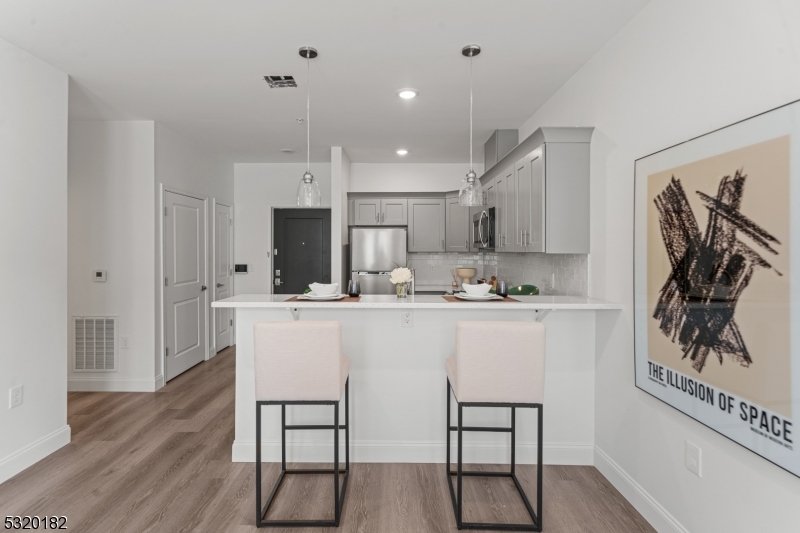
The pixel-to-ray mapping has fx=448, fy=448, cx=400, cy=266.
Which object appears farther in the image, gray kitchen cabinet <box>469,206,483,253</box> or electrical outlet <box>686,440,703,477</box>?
gray kitchen cabinet <box>469,206,483,253</box>

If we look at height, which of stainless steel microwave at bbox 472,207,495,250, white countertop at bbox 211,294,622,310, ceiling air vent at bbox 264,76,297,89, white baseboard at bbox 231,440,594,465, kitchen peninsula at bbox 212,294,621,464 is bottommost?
white baseboard at bbox 231,440,594,465

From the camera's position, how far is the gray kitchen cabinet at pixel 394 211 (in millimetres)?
6227

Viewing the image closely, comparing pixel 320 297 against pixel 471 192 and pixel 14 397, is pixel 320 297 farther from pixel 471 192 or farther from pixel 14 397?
pixel 14 397

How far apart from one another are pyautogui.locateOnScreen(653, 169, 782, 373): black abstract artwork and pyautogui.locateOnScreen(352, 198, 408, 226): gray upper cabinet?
4.31 m

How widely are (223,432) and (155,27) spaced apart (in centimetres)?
271

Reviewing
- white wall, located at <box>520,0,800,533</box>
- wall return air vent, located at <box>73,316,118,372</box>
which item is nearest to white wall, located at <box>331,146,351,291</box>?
wall return air vent, located at <box>73,316,118,372</box>

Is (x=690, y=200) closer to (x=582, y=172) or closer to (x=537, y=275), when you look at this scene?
(x=582, y=172)

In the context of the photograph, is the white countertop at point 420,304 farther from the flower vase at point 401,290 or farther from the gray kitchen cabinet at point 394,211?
the gray kitchen cabinet at point 394,211

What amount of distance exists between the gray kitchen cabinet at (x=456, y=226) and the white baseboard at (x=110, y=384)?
12.7ft

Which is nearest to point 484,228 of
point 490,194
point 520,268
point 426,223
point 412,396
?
point 490,194

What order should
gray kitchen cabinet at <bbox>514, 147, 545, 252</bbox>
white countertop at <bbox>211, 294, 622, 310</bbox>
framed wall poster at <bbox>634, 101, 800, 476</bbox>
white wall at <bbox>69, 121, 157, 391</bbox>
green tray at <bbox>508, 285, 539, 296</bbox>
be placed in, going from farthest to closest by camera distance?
1. white wall at <bbox>69, 121, 157, 391</bbox>
2. green tray at <bbox>508, 285, 539, 296</bbox>
3. gray kitchen cabinet at <bbox>514, 147, 545, 252</bbox>
4. white countertop at <bbox>211, 294, 622, 310</bbox>
5. framed wall poster at <bbox>634, 101, 800, 476</bbox>

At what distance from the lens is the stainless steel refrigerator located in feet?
19.2

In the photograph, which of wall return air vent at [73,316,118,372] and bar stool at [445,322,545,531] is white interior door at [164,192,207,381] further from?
bar stool at [445,322,545,531]

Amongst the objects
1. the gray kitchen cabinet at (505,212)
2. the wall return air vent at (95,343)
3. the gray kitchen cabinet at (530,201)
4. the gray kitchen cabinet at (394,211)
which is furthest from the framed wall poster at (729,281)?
the wall return air vent at (95,343)
